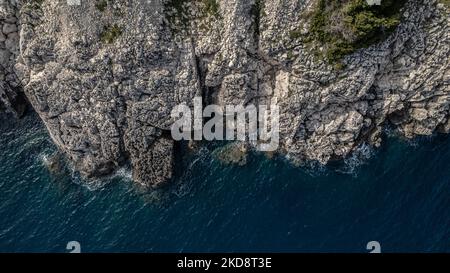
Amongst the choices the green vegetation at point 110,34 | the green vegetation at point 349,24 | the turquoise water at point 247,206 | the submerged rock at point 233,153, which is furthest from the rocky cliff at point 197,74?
the submerged rock at point 233,153

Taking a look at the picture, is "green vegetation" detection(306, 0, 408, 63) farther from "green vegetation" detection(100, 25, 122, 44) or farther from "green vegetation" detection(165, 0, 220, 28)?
"green vegetation" detection(100, 25, 122, 44)

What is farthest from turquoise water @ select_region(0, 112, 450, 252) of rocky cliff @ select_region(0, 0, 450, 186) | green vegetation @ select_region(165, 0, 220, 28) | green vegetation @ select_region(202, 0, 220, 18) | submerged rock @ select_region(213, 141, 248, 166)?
green vegetation @ select_region(202, 0, 220, 18)

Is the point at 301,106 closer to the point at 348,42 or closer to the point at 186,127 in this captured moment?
the point at 348,42

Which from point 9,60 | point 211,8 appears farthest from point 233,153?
point 9,60

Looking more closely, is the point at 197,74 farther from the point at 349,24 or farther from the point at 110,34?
the point at 349,24

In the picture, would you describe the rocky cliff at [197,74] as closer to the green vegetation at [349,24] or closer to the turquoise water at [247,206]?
the green vegetation at [349,24]
